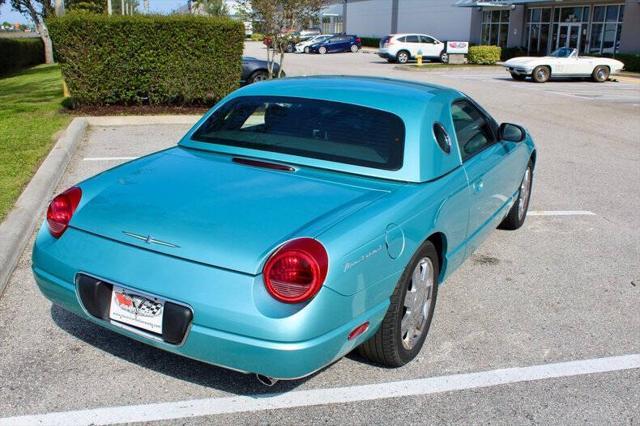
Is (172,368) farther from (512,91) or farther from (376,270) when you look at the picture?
(512,91)

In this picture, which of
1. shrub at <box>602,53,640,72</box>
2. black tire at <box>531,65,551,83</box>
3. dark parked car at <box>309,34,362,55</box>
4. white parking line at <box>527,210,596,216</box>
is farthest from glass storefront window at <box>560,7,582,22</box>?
white parking line at <box>527,210,596,216</box>

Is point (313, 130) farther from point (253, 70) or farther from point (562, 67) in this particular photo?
point (562, 67)

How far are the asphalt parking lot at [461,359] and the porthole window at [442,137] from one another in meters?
1.12

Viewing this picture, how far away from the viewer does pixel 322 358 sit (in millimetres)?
2982

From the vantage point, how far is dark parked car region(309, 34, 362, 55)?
48.4 meters

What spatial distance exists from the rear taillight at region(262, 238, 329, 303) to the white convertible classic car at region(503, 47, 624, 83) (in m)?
23.8

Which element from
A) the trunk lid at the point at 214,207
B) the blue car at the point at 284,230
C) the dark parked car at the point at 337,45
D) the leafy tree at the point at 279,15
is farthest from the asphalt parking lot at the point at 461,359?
the dark parked car at the point at 337,45

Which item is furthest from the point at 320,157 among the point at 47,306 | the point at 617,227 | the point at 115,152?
the point at 115,152

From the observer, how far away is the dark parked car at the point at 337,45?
48.4 meters

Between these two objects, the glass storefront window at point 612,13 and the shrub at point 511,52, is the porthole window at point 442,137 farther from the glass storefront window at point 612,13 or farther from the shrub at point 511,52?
the shrub at point 511,52

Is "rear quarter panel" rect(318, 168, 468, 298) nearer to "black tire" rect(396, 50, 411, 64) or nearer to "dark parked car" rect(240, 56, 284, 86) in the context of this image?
"dark parked car" rect(240, 56, 284, 86)

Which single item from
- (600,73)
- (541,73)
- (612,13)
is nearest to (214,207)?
(541,73)

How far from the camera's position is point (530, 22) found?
40500 millimetres

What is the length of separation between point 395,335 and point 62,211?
6.19 feet
